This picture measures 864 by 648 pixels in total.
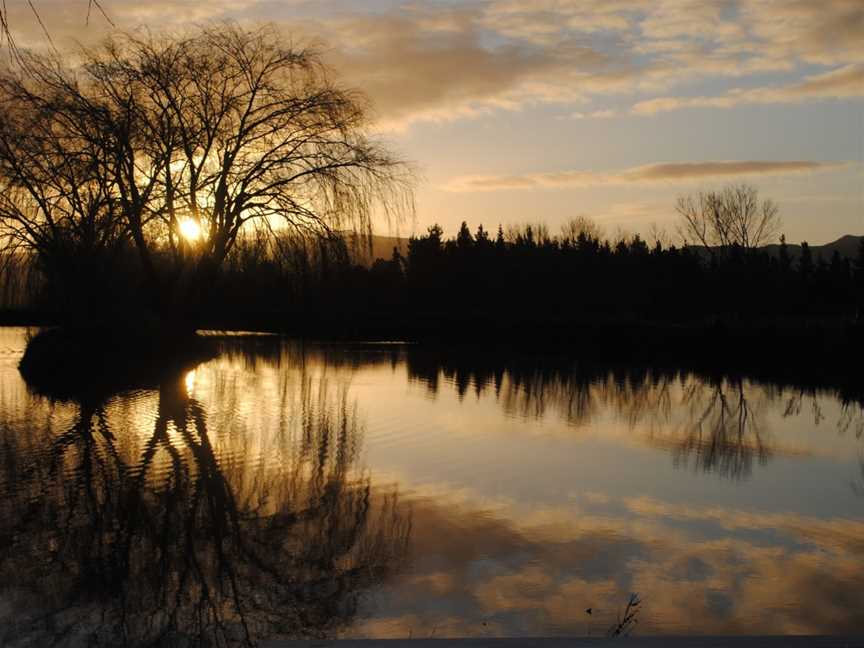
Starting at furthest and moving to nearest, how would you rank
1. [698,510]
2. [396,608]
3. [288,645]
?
[698,510], [396,608], [288,645]

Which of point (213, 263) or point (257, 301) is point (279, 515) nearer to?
point (213, 263)

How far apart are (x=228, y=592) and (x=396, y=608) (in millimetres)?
1055

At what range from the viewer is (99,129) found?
73.8ft

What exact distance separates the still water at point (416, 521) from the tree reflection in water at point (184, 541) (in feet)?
0.08

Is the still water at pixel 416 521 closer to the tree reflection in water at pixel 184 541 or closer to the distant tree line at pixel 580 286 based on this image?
the tree reflection in water at pixel 184 541

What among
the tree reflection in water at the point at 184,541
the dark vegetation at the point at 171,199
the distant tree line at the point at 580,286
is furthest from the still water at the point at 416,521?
the distant tree line at the point at 580,286

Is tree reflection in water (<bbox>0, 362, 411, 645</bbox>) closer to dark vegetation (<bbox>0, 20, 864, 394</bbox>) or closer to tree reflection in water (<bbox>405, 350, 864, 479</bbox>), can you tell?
tree reflection in water (<bbox>405, 350, 864, 479</bbox>)

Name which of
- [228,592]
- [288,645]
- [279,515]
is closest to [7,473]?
[279,515]

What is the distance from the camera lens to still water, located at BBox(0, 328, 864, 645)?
521cm

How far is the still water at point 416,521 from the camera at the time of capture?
521 centimetres

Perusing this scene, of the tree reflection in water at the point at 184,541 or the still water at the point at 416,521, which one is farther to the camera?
the still water at the point at 416,521

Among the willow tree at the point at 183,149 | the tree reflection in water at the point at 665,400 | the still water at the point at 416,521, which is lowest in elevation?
the tree reflection in water at the point at 665,400

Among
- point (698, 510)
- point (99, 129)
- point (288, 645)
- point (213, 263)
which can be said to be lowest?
point (698, 510)

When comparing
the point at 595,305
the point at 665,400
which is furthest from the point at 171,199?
the point at 595,305
